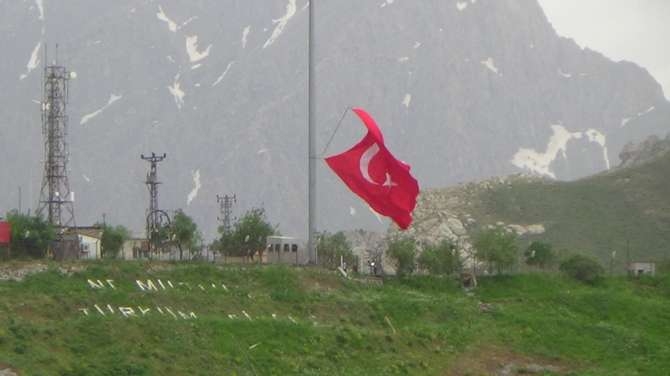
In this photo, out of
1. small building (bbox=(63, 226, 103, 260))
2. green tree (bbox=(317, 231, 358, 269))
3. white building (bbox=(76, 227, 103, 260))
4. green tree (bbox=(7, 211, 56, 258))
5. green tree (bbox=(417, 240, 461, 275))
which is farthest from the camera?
green tree (bbox=(317, 231, 358, 269))

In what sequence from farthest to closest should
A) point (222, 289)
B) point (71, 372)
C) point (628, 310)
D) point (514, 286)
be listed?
point (514, 286) < point (628, 310) < point (222, 289) < point (71, 372)

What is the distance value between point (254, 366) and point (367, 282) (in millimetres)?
27514

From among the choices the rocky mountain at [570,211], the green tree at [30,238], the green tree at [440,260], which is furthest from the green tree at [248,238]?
the rocky mountain at [570,211]

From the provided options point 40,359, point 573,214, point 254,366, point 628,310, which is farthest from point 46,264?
point 573,214

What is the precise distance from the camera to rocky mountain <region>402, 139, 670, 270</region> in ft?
472

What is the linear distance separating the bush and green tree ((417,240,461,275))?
6.75m

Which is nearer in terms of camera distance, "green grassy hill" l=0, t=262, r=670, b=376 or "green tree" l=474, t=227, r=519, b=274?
"green grassy hill" l=0, t=262, r=670, b=376

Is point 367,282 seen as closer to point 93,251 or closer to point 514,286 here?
point 514,286

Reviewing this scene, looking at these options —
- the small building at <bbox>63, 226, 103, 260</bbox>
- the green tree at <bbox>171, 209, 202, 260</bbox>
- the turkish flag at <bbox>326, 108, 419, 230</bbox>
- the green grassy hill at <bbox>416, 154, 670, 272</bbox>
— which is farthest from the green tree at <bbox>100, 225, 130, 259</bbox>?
the green grassy hill at <bbox>416, 154, 670, 272</bbox>

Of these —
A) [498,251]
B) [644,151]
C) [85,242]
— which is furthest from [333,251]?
[644,151]

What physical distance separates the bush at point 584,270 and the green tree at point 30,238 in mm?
29939

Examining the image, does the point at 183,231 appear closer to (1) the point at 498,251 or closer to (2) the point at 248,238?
(2) the point at 248,238

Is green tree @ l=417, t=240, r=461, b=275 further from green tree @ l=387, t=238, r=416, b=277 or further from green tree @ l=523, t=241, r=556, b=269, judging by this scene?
green tree @ l=523, t=241, r=556, b=269

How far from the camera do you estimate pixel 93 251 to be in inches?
2931
